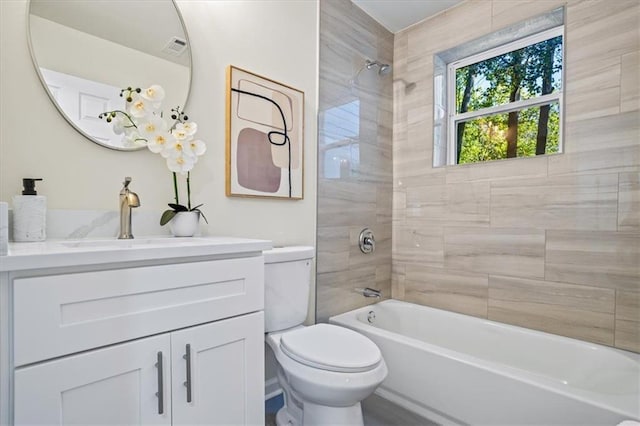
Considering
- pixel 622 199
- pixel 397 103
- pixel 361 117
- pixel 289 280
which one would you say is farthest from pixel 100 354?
pixel 397 103

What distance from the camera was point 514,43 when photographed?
7.18ft

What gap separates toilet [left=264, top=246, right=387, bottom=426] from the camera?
1.21 meters

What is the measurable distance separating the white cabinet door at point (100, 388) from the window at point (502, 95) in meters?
2.18

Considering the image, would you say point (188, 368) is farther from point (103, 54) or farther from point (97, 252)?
point (103, 54)

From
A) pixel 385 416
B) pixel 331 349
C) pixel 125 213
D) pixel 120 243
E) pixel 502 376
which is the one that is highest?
pixel 125 213

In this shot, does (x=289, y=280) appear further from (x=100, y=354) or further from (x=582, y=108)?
(x=582, y=108)

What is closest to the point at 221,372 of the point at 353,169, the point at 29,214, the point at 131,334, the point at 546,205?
the point at 131,334

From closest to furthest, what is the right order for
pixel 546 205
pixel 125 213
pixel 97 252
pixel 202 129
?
pixel 97 252 < pixel 125 213 < pixel 202 129 < pixel 546 205

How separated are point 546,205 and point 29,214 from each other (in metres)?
2.43

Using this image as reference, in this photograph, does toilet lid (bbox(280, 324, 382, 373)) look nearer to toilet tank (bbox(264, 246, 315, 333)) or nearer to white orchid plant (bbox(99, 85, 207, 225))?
toilet tank (bbox(264, 246, 315, 333))

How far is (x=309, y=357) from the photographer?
4.18 ft

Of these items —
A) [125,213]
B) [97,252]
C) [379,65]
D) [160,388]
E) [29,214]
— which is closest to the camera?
[97,252]

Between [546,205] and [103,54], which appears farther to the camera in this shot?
[546,205]

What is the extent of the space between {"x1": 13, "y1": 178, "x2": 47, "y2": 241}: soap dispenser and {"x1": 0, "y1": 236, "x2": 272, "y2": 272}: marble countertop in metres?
0.04
